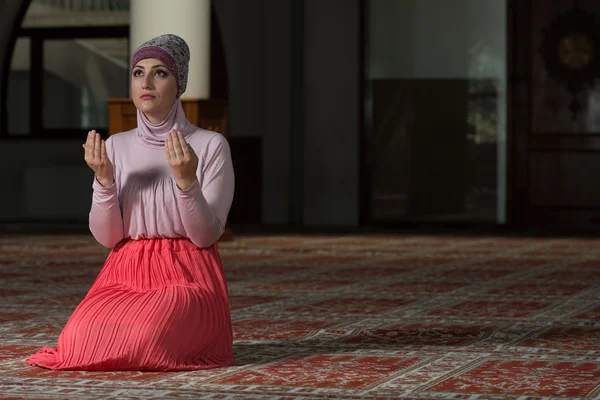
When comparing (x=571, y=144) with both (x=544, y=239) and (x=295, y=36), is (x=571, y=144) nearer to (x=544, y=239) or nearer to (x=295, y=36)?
(x=544, y=239)

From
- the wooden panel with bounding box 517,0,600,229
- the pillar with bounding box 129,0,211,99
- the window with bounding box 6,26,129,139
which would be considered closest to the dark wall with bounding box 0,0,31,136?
the window with bounding box 6,26,129,139

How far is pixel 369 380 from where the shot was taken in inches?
140

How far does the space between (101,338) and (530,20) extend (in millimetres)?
10530

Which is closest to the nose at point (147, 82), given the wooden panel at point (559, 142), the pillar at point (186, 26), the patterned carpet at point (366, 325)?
the patterned carpet at point (366, 325)

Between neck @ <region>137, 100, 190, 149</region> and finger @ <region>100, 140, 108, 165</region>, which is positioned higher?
neck @ <region>137, 100, 190, 149</region>

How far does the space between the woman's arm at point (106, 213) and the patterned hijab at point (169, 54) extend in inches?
Result: 11.8

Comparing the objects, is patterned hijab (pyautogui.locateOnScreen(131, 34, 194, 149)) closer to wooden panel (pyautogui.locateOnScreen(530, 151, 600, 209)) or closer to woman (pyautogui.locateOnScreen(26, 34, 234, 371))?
woman (pyautogui.locateOnScreen(26, 34, 234, 371))

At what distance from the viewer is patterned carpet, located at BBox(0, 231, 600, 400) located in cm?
343

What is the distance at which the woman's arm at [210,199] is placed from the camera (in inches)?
141

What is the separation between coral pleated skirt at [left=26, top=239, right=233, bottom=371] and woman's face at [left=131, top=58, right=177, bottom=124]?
0.41m

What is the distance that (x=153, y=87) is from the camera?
3713 millimetres

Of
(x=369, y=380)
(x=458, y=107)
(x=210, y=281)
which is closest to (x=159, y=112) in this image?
(x=210, y=281)

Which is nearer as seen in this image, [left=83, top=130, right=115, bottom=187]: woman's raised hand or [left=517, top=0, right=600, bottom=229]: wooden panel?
[left=83, top=130, right=115, bottom=187]: woman's raised hand

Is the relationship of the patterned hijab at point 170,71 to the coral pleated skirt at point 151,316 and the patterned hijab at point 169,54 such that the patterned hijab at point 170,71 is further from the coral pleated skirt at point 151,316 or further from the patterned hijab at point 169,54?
the coral pleated skirt at point 151,316
